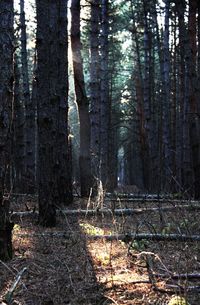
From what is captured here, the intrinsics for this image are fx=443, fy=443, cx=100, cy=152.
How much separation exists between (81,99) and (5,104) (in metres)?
4.97

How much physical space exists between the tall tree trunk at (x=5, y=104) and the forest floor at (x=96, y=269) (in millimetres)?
342

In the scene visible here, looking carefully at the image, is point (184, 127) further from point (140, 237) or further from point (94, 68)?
point (140, 237)

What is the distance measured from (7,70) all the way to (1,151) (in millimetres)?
940

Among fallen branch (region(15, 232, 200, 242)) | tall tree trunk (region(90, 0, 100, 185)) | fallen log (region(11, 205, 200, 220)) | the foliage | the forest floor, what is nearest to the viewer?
the foliage

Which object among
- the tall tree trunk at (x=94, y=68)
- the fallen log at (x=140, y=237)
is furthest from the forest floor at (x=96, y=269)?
the tall tree trunk at (x=94, y=68)

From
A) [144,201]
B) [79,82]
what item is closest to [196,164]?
[144,201]

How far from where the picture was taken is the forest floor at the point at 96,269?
3.95 metres

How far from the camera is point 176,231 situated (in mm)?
6316

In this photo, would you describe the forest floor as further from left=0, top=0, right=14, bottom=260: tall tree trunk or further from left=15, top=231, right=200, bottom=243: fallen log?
left=0, top=0, right=14, bottom=260: tall tree trunk

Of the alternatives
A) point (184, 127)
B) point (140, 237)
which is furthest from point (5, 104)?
point (184, 127)

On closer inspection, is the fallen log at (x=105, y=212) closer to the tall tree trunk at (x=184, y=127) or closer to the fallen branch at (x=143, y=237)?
the tall tree trunk at (x=184, y=127)

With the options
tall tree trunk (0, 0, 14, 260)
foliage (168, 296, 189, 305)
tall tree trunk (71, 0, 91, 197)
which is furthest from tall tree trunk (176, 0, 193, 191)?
foliage (168, 296, 189, 305)

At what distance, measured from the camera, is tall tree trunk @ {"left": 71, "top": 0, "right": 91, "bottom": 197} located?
32.6ft

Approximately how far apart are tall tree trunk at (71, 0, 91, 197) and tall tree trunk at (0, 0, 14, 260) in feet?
15.4
